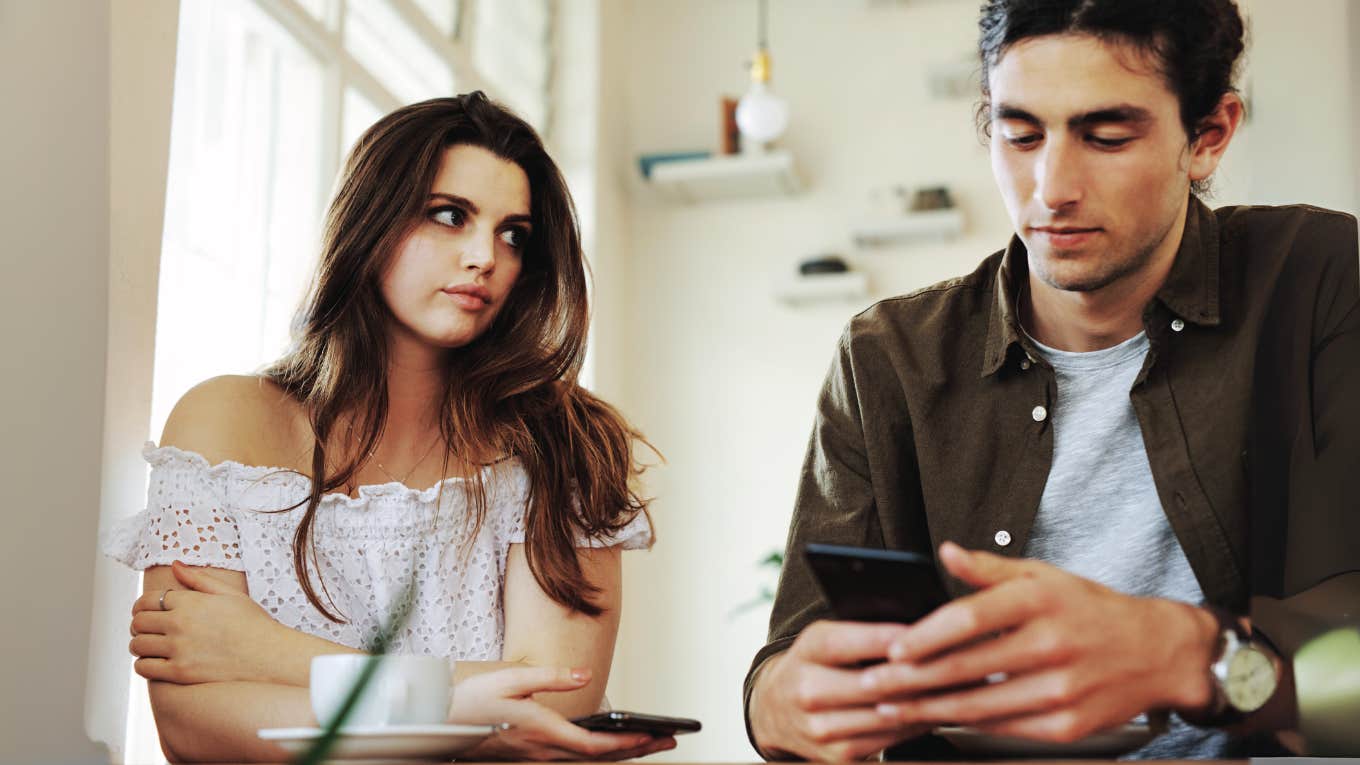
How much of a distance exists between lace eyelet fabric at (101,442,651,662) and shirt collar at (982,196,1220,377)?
577 mm

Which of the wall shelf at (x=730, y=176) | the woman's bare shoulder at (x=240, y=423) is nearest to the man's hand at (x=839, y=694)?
the woman's bare shoulder at (x=240, y=423)

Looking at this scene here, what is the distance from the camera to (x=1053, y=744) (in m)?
0.84

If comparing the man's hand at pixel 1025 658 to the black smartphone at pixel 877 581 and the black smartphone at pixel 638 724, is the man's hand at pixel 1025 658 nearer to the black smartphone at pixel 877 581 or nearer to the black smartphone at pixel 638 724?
the black smartphone at pixel 877 581

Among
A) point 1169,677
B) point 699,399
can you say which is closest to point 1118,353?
point 1169,677

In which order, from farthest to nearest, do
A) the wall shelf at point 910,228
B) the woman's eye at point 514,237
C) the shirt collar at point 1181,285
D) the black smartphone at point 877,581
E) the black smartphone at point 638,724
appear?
the wall shelf at point 910,228, the woman's eye at point 514,237, the shirt collar at point 1181,285, the black smartphone at point 638,724, the black smartphone at point 877,581

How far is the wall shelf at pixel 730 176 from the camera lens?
427 centimetres

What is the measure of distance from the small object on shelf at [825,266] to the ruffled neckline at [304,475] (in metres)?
2.63

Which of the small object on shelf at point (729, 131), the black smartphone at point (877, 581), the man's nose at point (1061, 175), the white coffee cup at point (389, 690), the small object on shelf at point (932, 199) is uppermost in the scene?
the small object on shelf at point (729, 131)

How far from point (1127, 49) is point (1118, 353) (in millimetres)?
353

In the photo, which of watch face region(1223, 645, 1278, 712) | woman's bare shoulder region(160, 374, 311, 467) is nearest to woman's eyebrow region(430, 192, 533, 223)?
woman's bare shoulder region(160, 374, 311, 467)

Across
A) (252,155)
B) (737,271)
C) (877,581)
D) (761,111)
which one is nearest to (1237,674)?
(877,581)

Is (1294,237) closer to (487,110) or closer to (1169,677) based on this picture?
(1169,677)

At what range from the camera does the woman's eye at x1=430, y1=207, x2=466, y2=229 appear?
183 cm

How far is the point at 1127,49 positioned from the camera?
1333 millimetres
